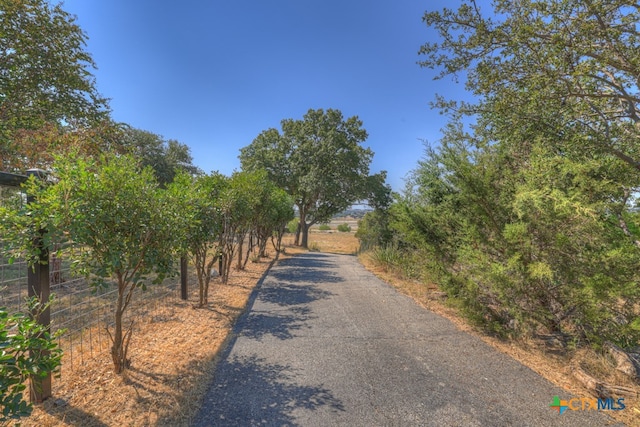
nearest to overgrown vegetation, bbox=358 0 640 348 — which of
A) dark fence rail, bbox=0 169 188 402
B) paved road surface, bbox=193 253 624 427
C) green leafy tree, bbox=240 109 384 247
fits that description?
paved road surface, bbox=193 253 624 427

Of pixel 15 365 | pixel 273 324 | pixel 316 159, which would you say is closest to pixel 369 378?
pixel 273 324

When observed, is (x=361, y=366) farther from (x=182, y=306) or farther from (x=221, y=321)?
(x=182, y=306)

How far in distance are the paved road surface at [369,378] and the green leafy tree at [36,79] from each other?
5586 millimetres

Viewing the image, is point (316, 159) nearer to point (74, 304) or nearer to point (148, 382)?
point (74, 304)

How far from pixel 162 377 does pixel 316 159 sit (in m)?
17.1

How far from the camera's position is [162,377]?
9.46 ft

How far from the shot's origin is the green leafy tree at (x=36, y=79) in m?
6.21

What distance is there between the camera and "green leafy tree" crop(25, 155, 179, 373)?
209 centimetres

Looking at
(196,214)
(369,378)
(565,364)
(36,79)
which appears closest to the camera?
(369,378)

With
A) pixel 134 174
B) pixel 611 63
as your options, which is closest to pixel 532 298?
→ pixel 611 63

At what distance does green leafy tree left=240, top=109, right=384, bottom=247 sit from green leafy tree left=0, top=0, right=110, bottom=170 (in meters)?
11.8

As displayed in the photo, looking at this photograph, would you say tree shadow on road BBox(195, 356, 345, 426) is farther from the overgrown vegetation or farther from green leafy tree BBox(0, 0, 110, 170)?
green leafy tree BBox(0, 0, 110, 170)

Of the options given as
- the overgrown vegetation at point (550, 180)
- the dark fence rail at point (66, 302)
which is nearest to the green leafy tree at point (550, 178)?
the overgrown vegetation at point (550, 180)

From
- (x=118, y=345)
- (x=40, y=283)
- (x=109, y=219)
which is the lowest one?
(x=118, y=345)
